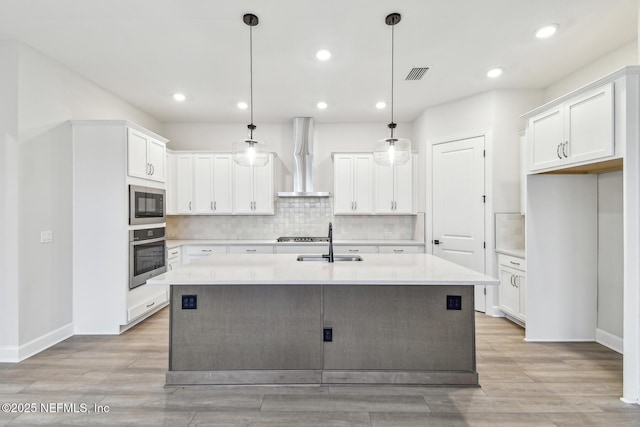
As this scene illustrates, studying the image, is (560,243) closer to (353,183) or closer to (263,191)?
(353,183)

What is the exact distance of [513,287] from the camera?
12.6ft

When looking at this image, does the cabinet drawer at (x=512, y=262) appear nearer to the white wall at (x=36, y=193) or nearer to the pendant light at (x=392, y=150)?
the pendant light at (x=392, y=150)

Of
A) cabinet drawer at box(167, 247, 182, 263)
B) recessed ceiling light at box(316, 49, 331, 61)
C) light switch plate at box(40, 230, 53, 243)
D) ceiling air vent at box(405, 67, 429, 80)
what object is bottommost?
cabinet drawer at box(167, 247, 182, 263)

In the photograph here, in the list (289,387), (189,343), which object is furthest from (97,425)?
(289,387)

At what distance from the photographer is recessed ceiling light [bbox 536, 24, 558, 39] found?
2.78m

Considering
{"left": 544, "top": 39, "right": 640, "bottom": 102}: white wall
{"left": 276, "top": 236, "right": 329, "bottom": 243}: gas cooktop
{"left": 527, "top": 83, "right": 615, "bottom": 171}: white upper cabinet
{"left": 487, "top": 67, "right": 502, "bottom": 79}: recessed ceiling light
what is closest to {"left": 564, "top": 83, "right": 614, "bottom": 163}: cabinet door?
{"left": 527, "top": 83, "right": 615, "bottom": 171}: white upper cabinet

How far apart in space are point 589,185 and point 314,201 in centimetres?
361

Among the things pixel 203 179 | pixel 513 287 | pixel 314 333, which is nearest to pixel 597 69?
pixel 513 287

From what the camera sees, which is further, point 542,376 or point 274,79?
point 274,79

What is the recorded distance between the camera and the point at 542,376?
8.81ft

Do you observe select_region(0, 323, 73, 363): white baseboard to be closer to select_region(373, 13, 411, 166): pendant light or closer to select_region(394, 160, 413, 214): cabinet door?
select_region(373, 13, 411, 166): pendant light

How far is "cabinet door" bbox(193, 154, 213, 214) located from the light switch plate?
2131 mm

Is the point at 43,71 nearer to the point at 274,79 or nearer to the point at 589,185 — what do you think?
the point at 274,79

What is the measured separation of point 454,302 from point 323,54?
8.34 ft
